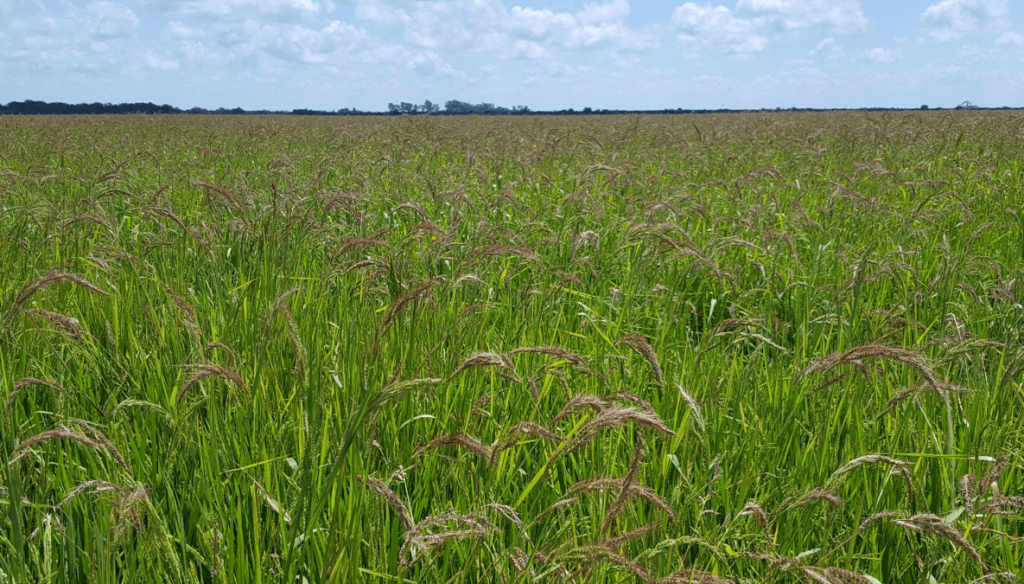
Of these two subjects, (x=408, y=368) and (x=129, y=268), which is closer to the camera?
(x=408, y=368)

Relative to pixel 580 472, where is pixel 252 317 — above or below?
above

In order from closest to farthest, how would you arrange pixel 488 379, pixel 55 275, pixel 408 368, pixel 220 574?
pixel 220 574
pixel 55 275
pixel 408 368
pixel 488 379

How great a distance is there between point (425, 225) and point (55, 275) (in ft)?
3.61

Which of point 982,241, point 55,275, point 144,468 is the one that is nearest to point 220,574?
point 144,468

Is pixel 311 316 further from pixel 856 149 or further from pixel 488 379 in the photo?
pixel 856 149

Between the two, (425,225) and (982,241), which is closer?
(425,225)

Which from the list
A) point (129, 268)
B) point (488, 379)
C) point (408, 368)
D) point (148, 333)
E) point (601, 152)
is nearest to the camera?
point (408, 368)

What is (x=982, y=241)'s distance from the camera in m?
4.45

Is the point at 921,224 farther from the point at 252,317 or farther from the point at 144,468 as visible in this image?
the point at 144,468

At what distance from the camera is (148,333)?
2.54m

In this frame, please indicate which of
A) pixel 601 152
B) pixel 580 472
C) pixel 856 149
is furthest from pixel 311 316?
pixel 856 149

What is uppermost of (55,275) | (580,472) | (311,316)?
(55,275)

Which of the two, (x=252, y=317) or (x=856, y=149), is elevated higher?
(x=856, y=149)

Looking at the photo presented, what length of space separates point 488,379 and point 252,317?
95 centimetres
